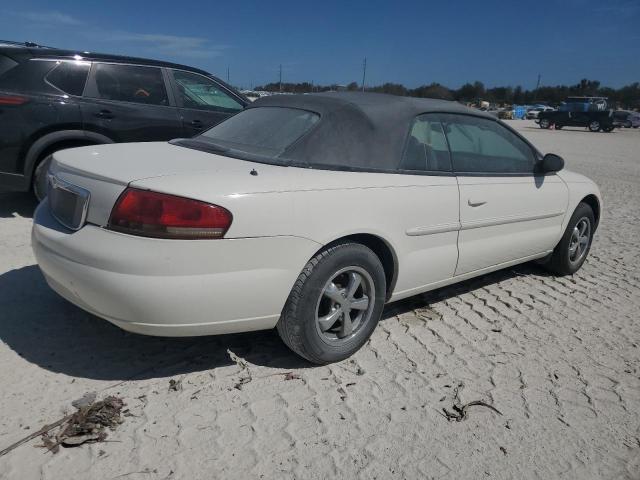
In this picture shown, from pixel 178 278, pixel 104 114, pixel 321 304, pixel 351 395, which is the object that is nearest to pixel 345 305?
pixel 321 304

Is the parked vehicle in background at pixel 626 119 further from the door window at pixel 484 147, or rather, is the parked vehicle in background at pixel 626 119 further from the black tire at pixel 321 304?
the black tire at pixel 321 304

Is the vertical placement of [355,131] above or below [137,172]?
above

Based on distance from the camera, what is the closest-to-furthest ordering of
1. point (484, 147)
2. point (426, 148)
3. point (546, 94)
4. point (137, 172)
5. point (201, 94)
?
point (137, 172) < point (426, 148) < point (484, 147) < point (201, 94) < point (546, 94)

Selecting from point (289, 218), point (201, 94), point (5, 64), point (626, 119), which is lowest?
point (289, 218)

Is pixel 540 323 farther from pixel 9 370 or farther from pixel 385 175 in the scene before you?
pixel 9 370

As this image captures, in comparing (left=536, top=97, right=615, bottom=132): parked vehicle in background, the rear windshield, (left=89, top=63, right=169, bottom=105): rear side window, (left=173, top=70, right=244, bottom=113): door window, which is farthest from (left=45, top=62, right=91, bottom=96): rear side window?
(left=536, top=97, right=615, bottom=132): parked vehicle in background

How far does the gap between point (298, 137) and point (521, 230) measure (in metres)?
2.10

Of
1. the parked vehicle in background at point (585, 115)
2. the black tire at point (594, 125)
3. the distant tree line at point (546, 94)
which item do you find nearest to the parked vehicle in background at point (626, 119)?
the parked vehicle in background at point (585, 115)

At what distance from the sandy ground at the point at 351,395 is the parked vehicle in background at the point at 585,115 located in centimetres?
3401

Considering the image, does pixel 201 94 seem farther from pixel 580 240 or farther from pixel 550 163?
pixel 580 240

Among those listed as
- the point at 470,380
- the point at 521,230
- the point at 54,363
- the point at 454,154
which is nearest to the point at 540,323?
the point at 521,230

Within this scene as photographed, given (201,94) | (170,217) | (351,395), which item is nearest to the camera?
(170,217)

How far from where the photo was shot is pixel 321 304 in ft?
9.87

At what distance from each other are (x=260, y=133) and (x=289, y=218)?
3.06 ft
